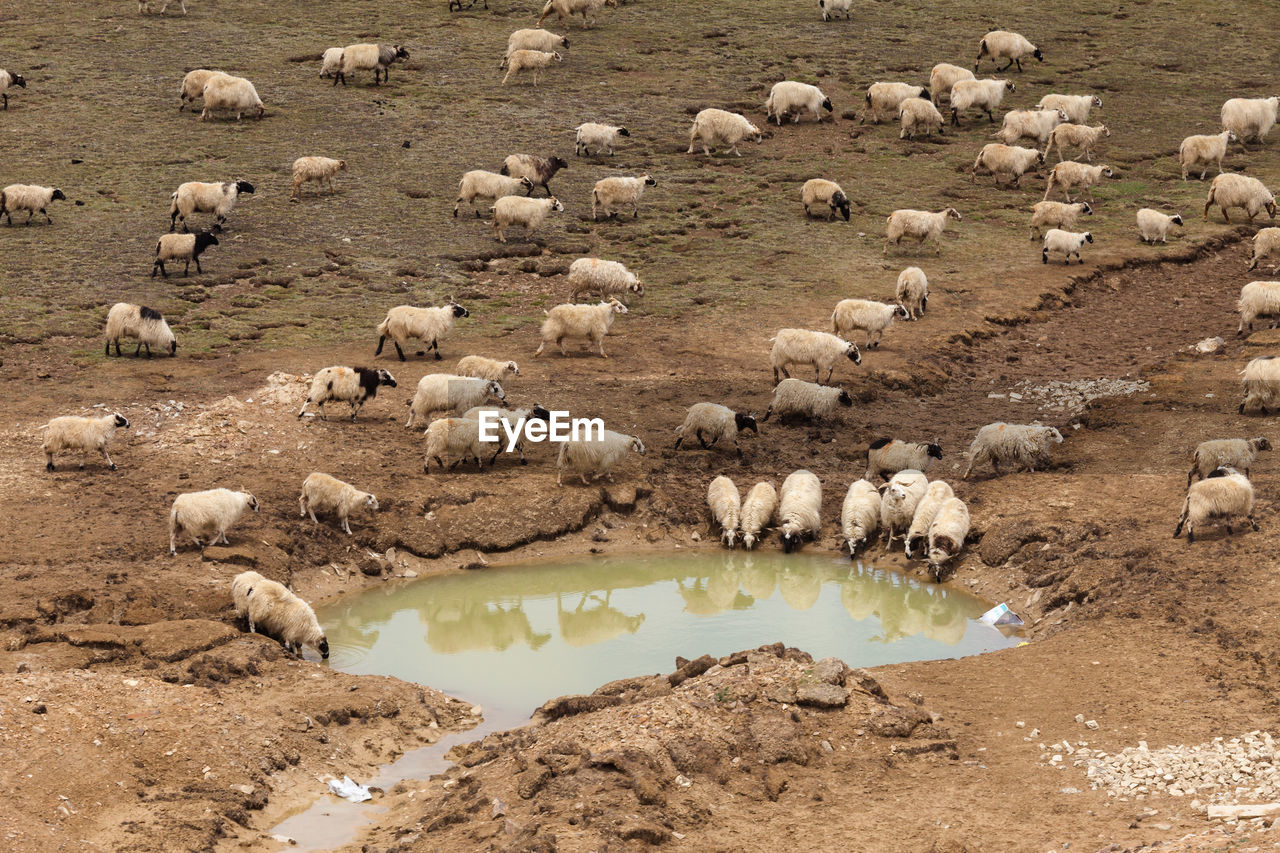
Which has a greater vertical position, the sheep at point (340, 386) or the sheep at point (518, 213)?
the sheep at point (518, 213)

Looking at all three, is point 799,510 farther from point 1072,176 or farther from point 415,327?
point 1072,176

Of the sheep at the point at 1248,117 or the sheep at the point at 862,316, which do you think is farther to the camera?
the sheep at the point at 1248,117

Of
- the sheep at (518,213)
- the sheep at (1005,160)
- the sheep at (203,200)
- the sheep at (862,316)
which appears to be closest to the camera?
the sheep at (862,316)

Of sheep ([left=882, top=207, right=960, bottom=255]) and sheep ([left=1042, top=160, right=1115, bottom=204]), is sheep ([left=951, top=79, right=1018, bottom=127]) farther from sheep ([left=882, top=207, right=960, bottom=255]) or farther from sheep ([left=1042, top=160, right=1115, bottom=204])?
sheep ([left=882, top=207, right=960, bottom=255])

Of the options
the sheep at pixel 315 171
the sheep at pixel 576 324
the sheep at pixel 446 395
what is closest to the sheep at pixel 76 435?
the sheep at pixel 446 395

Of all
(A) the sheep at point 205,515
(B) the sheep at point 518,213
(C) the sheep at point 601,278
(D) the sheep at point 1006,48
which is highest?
(D) the sheep at point 1006,48

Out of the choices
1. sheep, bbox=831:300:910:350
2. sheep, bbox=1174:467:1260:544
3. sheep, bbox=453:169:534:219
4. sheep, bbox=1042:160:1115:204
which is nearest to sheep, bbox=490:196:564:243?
sheep, bbox=453:169:534:219

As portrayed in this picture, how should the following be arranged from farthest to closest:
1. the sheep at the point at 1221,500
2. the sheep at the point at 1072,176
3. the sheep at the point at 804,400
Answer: the sheep at the point at 1072,176 → the sheep at the point at 804,400 → the sheep at the point at 1221,500

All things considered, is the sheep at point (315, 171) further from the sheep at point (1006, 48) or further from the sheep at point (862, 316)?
the sheep at point (1006, 48)
